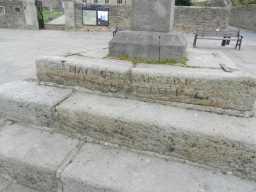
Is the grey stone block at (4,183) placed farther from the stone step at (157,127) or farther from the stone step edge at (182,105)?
the stone step edge at (182,105)

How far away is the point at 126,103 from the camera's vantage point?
7.25 feet

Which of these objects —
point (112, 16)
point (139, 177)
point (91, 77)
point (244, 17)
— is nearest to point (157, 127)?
point (139, 177)

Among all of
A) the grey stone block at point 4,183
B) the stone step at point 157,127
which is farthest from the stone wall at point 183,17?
the grey stone block at point 4,183

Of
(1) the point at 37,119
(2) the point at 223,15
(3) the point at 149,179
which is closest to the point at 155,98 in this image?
(3) the point at 149,179

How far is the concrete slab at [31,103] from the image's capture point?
2184 mm

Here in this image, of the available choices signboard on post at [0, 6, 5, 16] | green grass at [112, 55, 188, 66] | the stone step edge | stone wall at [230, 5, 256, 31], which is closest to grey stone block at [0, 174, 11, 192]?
the stone step edge

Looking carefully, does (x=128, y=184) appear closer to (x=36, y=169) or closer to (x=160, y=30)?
(x=36, y=169)

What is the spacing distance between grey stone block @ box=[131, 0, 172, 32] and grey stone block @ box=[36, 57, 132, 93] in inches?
27.1

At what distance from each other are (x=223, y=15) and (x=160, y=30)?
14218 mm

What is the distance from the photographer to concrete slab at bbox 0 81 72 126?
7.16 feet

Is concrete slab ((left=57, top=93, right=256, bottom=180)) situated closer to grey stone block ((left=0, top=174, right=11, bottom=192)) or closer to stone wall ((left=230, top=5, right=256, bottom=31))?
grey stone block ((left=0, top=174, right=11, bottom=192))

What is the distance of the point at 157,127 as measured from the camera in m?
1.84

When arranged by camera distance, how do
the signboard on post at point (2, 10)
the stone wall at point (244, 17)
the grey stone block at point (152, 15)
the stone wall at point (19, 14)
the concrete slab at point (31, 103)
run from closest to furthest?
the concrete slab at point (31, 103)
the grey stone block at point (152, 15)
the stone wall at point (19, 14)
the signboard on post at point (2, 10)
the stone wall at point (244, 17)

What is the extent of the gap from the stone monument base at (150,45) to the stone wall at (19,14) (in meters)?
15.3
